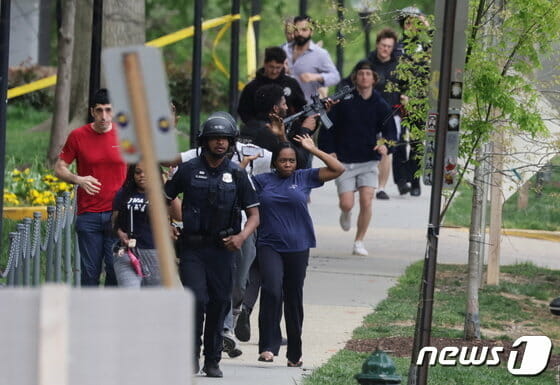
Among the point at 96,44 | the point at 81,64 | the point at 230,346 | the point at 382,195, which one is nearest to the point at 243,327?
the point at 230,346

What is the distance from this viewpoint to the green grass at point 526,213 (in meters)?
18.6

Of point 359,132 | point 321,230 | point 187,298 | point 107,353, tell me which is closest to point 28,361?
point 107,353

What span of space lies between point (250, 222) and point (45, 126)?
59.9 ft

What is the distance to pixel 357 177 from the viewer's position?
1527 cm

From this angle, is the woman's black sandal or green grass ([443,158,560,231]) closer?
the woman's black sandal

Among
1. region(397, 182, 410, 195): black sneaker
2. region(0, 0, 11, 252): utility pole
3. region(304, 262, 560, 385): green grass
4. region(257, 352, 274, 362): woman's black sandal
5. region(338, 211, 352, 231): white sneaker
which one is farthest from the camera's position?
region(397, 182, 410, 195): black sneaker

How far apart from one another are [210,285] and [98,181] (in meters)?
1.52

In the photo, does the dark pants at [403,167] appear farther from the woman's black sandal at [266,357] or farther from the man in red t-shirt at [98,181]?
the woman's black sandal at [266,357]

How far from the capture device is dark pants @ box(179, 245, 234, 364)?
29.7 ft

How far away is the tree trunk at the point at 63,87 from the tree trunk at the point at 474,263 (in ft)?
28.4

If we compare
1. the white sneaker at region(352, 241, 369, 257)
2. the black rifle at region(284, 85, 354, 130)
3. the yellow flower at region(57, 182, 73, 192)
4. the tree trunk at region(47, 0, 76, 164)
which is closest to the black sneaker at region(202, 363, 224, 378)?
the black rifle at region(284, 85, 354, 130)

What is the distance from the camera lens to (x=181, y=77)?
31.3 meters

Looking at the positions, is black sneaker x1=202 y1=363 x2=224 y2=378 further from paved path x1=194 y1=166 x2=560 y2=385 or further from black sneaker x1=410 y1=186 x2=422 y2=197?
black sneaker x1=410 y1=186 x2=422 y2=197

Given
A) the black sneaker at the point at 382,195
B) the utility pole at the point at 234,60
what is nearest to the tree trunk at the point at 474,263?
the utility pole at the point at 234,60
